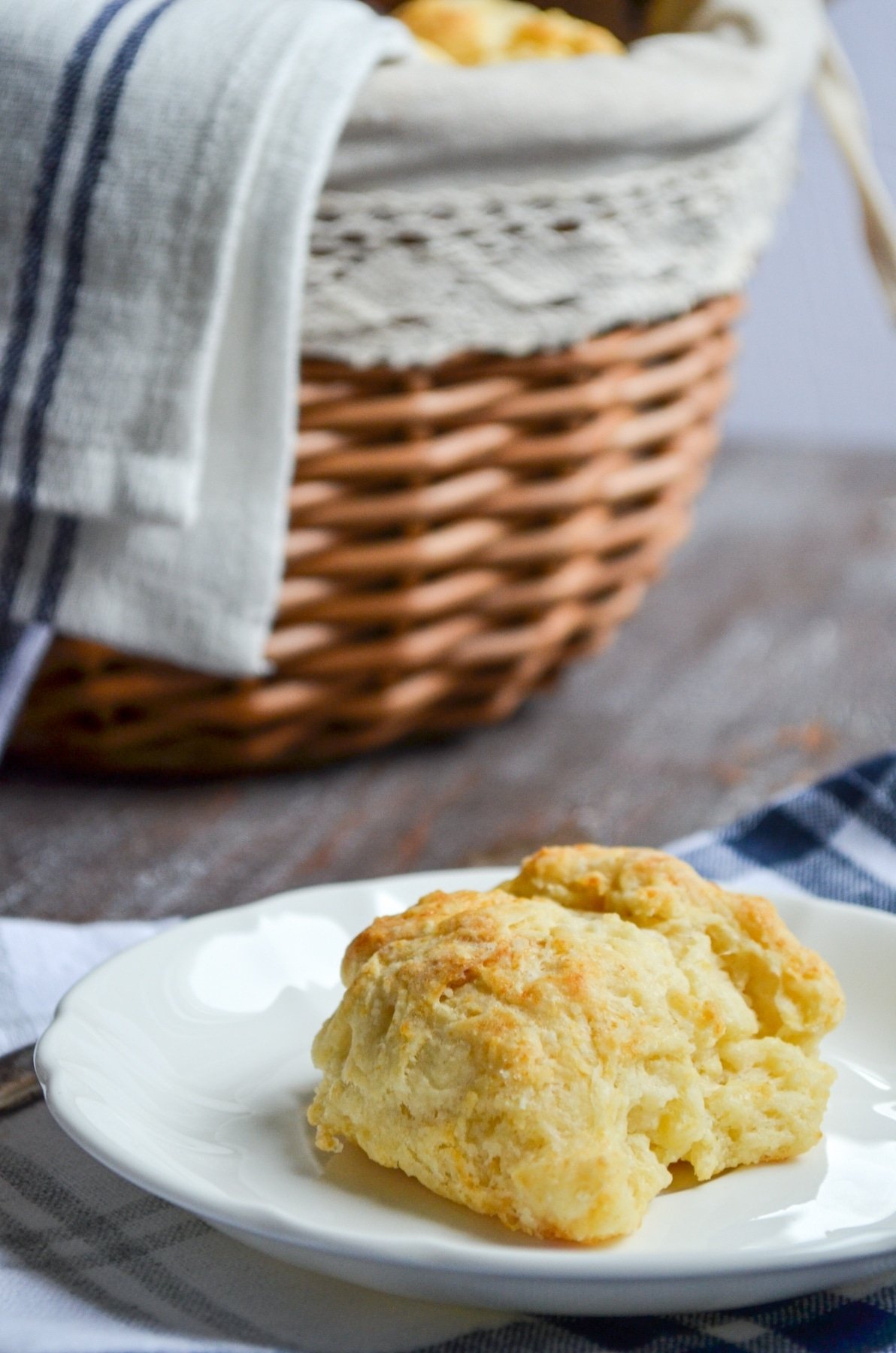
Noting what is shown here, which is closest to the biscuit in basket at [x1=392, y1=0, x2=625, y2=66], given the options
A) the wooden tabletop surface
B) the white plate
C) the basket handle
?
the basket handle

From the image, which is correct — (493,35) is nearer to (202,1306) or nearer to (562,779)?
(562,779)

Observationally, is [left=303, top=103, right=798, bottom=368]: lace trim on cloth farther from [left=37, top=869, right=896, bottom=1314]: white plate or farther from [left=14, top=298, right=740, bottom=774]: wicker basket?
[left=37, top=869, right=896, bottom=1314]: white plate

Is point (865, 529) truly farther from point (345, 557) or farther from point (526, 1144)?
point (526, 1144)

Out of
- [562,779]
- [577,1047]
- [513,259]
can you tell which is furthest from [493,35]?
[577,1047]

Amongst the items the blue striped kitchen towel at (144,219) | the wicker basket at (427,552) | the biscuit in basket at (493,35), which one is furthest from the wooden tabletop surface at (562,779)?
the biscuit in basket at (493,35)

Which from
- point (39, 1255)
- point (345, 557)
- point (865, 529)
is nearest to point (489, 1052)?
point (39, 1255)
